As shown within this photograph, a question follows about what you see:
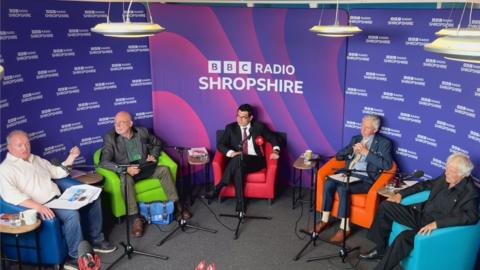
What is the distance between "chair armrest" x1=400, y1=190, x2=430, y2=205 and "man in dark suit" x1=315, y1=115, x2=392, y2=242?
1.91ft

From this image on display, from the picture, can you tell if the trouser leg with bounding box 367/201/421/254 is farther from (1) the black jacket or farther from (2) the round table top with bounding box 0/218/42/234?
(2) the round table top with bounding box 0/218/42/234

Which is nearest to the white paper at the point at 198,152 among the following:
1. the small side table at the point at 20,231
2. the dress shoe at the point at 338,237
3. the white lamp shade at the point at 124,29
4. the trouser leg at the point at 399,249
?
the dress shoe at the point at 338,237

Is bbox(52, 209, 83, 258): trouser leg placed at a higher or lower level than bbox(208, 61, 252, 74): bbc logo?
lower

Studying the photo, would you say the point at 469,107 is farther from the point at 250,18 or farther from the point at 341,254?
the point at 250,18

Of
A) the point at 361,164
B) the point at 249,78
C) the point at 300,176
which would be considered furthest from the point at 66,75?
the point at 361,164

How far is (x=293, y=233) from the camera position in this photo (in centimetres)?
575

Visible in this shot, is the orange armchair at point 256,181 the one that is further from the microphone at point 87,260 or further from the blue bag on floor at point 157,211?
the microphone at point 87,260

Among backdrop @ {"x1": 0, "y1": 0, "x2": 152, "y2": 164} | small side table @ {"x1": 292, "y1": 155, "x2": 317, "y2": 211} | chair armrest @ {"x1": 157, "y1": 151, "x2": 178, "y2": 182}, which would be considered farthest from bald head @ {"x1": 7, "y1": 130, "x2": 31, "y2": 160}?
small side table @ {"x1": 292, "y1": 155, "x2": 317, "y2": 211}

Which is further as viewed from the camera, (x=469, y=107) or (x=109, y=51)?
(x=109, y=51)

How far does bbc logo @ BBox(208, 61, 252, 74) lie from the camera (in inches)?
263

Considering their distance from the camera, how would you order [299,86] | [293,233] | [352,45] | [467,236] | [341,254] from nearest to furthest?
[467,236]
[341,254]
[293,233]
[352,45]
[299,86]

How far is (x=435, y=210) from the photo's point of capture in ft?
15.3

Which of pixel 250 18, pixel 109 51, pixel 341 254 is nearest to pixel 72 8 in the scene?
pixel 109 51

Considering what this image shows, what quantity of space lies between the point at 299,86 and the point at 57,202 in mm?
3368
